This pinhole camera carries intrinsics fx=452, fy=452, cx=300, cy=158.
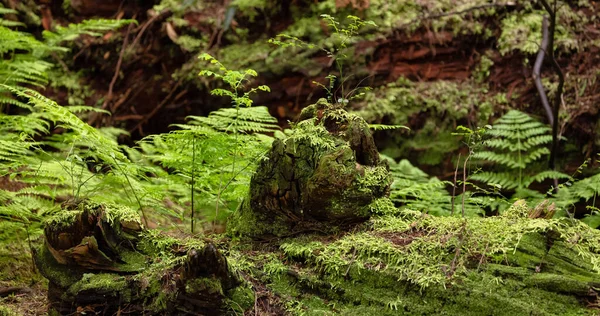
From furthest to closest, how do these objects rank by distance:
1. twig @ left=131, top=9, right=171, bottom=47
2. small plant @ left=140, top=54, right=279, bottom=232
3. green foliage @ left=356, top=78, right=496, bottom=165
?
twig @ left=131, top=9, right=171, bottom=47 → green foliage @ left=356, top=78, right=496, bottom=165 → small plant @ left=140, top=54, right=279, bottom=232

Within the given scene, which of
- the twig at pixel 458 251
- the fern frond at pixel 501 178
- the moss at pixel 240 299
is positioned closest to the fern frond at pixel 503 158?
the fern frond at pixel 501 178

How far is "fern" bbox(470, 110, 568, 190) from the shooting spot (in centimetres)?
490

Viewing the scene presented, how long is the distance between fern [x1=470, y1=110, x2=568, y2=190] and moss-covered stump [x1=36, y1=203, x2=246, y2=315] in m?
3.57


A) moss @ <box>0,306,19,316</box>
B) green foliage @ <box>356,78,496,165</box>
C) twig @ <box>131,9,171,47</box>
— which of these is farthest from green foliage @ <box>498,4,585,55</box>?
moss @ <box>0,306,19,316</box>

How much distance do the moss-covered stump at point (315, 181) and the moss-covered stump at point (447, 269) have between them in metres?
0.20

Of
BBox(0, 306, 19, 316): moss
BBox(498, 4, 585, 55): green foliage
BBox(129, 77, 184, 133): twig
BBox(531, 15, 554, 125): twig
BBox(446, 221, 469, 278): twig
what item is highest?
BBox(498, 4, 585, 55): green foliage

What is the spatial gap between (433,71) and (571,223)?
4.11 meters

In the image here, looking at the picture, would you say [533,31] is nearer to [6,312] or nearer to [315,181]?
[315,181]

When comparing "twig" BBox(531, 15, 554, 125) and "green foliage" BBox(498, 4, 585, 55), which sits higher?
"green foliage" BBox(498, 4, 585, 55)

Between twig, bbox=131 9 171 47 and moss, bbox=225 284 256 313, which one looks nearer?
moss, bbox=225 284 256 313

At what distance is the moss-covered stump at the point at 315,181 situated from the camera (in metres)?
2.62

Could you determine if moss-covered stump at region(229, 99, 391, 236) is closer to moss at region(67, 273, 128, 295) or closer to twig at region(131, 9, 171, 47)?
moss at region(67, 273, 128, 295)

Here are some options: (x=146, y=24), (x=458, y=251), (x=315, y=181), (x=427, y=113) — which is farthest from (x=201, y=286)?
(x=146, y=24)

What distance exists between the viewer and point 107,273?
7.89ft
